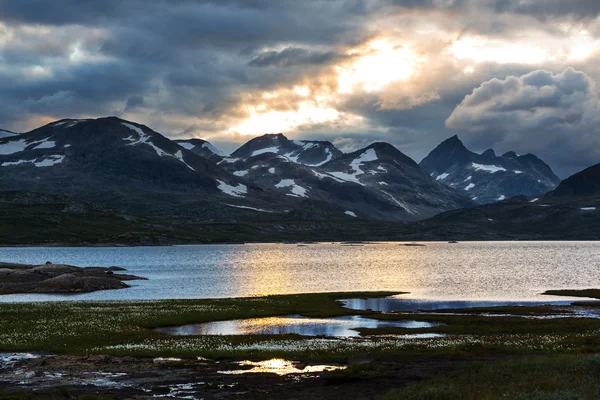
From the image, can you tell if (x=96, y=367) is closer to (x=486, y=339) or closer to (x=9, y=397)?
(x=9, y=397)

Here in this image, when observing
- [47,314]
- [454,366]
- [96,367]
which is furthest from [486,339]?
[47,314]

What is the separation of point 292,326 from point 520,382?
39828 mm

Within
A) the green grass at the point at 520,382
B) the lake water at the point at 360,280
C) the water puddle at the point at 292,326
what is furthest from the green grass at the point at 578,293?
the green grass at the point at 520,382

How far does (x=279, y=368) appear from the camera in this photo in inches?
1638

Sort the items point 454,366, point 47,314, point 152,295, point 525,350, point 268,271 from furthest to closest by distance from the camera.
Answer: point 268,271 < point 152,295 < point 47,314 < point 525,350 < point 454,366

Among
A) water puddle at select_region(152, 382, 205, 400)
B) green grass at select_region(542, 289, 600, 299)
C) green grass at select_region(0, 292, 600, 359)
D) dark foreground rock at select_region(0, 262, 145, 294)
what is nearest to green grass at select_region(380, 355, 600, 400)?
green grass at select_region(0, 292, 600, 359)

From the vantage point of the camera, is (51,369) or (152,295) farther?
(152,295)

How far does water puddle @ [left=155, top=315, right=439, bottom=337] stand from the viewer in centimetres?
6394

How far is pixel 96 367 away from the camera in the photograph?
42.3m

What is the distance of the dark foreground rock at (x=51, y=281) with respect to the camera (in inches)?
4535

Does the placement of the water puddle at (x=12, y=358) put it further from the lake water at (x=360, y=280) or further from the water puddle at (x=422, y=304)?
the lake water at (x=360, y=280)

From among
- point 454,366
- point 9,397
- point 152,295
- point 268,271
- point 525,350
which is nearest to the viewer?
point 9,397

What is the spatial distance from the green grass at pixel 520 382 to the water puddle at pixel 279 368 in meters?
9.04

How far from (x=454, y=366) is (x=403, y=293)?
7187 cm
